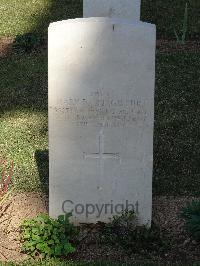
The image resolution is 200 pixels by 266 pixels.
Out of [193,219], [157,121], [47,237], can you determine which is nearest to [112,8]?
[157,121]

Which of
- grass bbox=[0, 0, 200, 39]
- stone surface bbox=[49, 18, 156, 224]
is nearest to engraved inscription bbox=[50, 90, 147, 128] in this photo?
stone surface bbox=[49, 18, 156, 224]

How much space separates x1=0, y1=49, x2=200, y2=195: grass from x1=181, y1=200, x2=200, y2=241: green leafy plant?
921 mm

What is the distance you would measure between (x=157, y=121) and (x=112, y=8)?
1528 millimetres

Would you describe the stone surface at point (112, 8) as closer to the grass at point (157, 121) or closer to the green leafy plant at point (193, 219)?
the grass at point (157, 121)

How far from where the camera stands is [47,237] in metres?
4.46

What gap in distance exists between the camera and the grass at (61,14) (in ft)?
35.6

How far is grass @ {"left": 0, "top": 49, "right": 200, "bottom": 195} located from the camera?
5883mm

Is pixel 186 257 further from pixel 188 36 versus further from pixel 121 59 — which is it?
pixel 188 36

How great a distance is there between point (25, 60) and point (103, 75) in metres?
5.23

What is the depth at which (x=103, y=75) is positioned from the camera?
4477mm

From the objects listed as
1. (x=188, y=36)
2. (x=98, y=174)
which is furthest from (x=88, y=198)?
(x=188, y=36)

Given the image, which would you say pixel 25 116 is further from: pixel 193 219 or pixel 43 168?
pixel 193 219

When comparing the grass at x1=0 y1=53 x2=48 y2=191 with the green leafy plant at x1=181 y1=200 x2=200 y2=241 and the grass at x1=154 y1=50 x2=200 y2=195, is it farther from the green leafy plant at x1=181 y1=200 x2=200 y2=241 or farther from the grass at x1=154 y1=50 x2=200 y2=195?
the green leafy plant at x1=181 y1=200 x2=200 y2=241

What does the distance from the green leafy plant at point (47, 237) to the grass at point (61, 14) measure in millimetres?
6508
